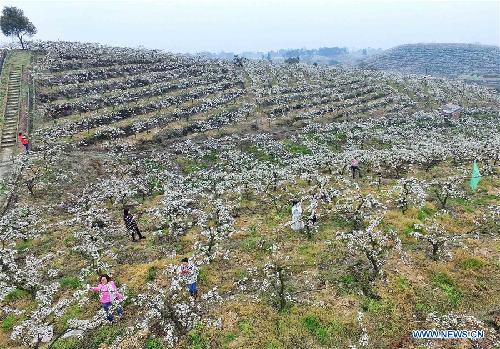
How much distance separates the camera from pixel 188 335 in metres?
18.2

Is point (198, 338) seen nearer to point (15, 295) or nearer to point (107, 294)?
point (107, 294)

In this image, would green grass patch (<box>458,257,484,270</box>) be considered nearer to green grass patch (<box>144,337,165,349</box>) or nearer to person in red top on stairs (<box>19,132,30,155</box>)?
green grass patch (<box>144,337,165,349</box>)

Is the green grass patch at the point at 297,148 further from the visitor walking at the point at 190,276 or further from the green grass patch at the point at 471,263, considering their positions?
the visitor walking at the point at 190,276

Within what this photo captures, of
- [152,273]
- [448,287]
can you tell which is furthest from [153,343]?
[448,287]

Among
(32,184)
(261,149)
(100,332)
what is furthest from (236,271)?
(261,149)

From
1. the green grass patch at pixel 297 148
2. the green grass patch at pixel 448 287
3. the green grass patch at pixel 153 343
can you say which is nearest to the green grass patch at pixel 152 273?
the green grass patch at pixel 153 343

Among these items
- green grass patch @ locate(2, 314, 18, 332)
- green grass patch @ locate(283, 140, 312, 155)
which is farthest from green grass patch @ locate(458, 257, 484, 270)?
green grass patch @ locate(283, 140, 312, 155)

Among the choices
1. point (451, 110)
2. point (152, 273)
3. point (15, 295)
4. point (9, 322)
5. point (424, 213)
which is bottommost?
point (9, 322)

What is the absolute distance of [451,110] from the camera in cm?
7419

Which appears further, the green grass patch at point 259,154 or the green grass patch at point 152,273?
the green grass patch at point 259,154

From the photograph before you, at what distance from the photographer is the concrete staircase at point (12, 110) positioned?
45.1 metres

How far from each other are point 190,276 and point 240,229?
8458mm

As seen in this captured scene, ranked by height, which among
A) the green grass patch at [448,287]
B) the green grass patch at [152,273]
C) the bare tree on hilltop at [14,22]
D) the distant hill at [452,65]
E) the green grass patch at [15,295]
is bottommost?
the green grass patch at [15,295]

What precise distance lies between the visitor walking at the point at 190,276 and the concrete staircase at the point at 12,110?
33927mm
